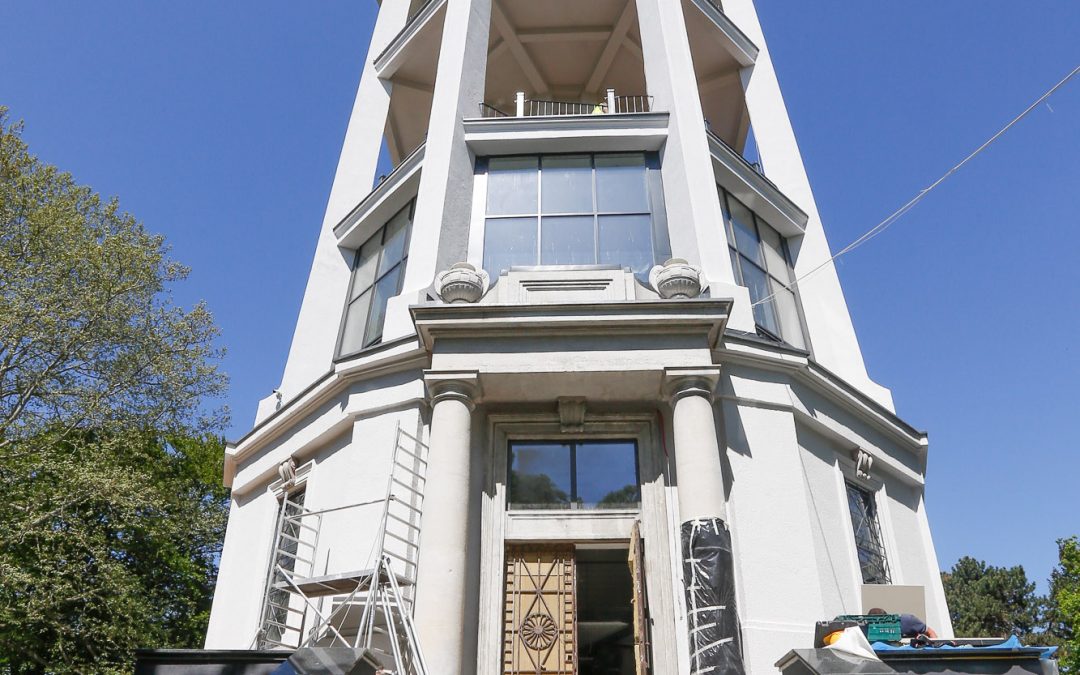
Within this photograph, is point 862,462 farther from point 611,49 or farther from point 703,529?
point 611,49

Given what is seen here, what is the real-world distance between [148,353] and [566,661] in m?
17.3

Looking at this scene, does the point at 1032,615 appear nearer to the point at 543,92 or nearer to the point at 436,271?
the point at 543,92

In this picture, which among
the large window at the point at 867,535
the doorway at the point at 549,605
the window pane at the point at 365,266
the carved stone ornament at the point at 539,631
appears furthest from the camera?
the window pane at the point at 365,266

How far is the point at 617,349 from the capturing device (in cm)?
1237

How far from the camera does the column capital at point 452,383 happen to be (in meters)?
12.2

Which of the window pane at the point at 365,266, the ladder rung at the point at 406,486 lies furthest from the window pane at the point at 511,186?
the ladder rung at the point at 406,486

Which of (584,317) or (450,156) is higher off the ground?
(450,156)

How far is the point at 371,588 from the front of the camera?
401 inches

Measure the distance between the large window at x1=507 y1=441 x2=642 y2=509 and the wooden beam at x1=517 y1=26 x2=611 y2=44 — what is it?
45.0 feet

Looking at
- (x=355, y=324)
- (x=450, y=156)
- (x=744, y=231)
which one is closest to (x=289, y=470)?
(x=355, y=324)

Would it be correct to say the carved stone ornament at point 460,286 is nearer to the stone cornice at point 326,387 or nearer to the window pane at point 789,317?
the stone cornice at point 326,387

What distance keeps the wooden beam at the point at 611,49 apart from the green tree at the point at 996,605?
4443 cm

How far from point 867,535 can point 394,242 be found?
439 inches

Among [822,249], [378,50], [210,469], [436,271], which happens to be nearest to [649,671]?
[436,271]
